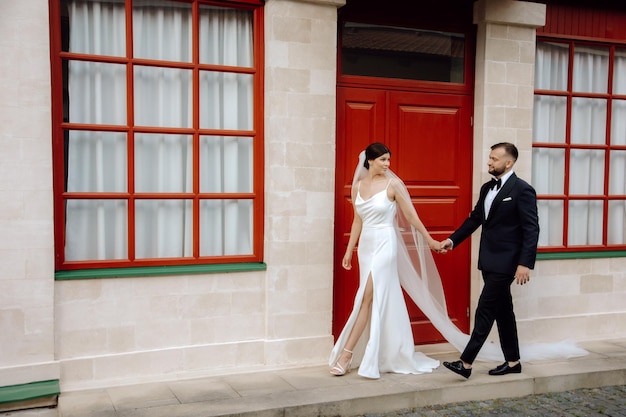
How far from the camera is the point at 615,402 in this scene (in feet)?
19.0

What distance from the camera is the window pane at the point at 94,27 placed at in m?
5.57

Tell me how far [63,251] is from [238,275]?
1.44 metres

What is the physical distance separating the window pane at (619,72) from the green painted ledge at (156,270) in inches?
176

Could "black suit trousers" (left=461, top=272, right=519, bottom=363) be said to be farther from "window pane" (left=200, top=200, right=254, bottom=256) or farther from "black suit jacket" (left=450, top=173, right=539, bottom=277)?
"window pane" (left=200, top=200, right=254, bottom=256)

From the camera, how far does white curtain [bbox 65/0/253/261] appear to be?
18.5 ft

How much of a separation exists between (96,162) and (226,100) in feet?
4.03

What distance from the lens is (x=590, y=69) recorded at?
24.8 feet

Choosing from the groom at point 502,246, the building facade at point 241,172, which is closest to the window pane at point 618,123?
the building facade at point 241,172

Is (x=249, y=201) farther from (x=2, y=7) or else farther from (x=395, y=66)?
(x=2, y=7)

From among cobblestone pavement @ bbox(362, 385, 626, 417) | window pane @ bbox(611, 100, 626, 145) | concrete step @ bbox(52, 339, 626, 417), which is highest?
window pane @ bbox(611, 100, 626, 145)

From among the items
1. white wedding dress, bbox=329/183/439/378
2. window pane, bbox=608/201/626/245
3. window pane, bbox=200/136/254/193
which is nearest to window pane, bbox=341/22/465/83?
window pane, bbox=200/136/254/193

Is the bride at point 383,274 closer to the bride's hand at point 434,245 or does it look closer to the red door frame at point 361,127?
the bride's hand at point 434,245

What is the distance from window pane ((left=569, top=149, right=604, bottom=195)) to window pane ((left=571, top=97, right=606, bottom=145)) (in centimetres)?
13

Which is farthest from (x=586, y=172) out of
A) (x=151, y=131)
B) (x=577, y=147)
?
(x=151, y=131)
